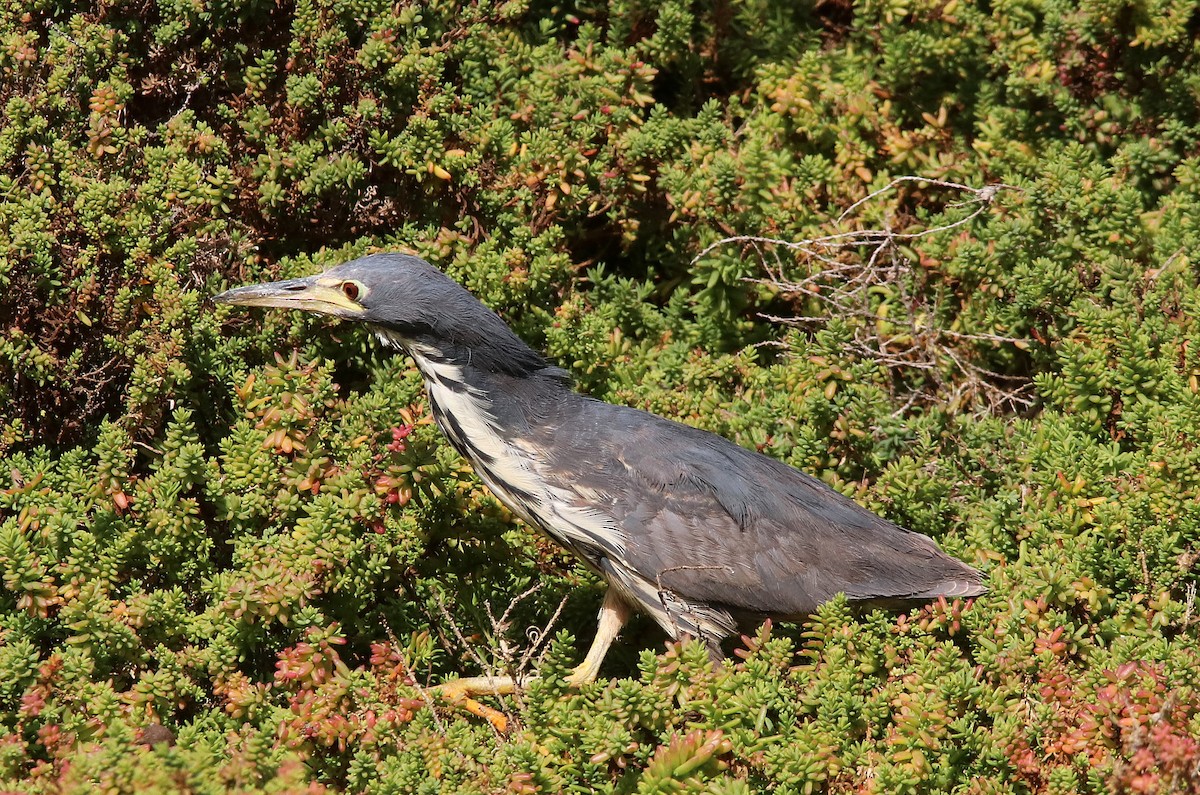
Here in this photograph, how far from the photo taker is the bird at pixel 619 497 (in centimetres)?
525

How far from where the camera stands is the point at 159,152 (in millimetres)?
5957

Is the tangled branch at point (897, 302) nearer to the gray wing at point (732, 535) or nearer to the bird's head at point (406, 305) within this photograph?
the gray wing at point (732, 535)

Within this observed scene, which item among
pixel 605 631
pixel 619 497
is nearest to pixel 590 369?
pixel 619 497

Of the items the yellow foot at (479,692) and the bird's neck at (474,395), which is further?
the bird's neck at (474,395)

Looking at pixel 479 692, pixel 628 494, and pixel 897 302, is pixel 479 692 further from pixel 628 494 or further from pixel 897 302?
pixel 897 302

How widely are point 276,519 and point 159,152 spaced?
1970 mm

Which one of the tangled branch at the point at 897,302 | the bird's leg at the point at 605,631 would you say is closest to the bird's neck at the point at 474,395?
the bird's leg at the point at 605,631

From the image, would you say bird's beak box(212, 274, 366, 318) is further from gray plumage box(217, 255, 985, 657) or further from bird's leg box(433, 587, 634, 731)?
bird's leg box(433, 587, 634, 731)

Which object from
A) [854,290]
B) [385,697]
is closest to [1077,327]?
[854,290]

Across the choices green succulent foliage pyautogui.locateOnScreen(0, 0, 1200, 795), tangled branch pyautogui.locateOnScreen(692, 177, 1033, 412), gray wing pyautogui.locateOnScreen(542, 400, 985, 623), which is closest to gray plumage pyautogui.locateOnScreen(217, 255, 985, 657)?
gray wing pyautogui.locateOnScreen(542, 400, 985, 623)

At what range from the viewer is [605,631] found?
5.40 meters

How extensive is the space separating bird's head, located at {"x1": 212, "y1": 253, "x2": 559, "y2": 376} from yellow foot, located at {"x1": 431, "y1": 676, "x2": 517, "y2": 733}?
53.1 inches

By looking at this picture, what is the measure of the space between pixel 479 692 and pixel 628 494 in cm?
107

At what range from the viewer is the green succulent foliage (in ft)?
14.6
